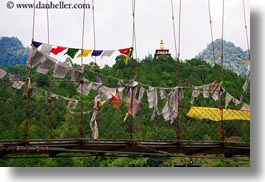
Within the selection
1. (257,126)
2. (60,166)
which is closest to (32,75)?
(60,166)

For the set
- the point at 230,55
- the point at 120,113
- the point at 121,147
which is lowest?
the point at 121,147

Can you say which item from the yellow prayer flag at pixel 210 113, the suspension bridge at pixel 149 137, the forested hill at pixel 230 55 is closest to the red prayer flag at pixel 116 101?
the suspension bridge at pixel 149 137

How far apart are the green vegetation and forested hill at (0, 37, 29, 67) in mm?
48

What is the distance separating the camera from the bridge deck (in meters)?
6.47

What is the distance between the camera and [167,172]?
253 inches

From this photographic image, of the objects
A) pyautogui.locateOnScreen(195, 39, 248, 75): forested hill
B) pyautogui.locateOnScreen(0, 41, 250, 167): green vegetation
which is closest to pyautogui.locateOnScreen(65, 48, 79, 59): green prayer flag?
pyautogui.locateOnScreen(0, 41, 250, 167): green vegetation

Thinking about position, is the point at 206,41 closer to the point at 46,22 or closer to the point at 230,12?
the point at 230,12

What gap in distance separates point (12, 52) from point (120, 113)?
89cm

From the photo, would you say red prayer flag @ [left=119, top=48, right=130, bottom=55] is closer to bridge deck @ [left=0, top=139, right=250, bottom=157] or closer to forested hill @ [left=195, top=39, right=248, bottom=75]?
forested hill @ [left=195, top=39, right=248, bottom=75]

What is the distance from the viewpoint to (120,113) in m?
6.75

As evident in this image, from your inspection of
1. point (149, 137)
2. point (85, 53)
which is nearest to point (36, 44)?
point (85, 53)

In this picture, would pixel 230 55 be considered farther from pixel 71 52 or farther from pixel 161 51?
pixel 71 52

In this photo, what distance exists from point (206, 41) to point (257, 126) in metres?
0.71

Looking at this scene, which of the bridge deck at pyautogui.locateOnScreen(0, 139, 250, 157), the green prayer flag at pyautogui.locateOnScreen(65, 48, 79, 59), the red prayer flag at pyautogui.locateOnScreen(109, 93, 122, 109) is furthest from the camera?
the red prayer flag at pyautogui.locateOnScreen(109, 93, 122, 109)
